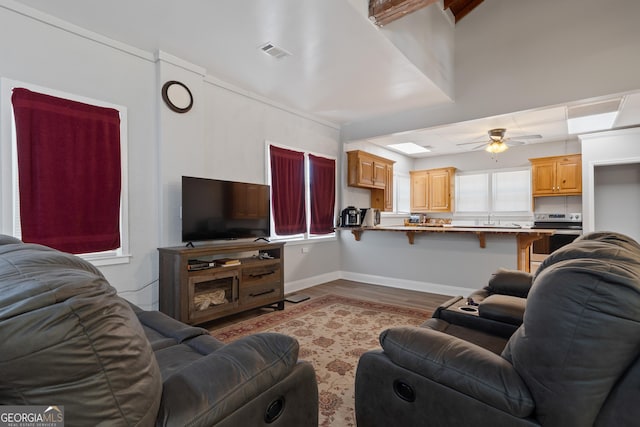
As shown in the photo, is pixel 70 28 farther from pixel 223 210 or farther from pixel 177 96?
pixel 223 210

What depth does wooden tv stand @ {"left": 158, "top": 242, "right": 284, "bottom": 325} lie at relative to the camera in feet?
9.51

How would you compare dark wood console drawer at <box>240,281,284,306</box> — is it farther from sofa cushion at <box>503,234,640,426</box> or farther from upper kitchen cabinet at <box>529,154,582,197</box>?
upper kitchen cabinet at <box>529,154,582,197</box>

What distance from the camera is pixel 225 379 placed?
0.99m

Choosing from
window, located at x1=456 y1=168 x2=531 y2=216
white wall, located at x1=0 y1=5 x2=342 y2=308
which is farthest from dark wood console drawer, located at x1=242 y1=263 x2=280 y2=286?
window, located at x1=456 y1=168 x2=531 y2=216

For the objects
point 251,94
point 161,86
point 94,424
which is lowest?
point 94,424

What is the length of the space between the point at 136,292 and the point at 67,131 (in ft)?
5.22

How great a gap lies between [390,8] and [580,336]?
269 centimetres

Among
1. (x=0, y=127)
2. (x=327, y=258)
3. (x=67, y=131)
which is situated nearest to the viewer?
(x=0, y=127)

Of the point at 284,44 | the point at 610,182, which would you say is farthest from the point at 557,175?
the point at 284,44

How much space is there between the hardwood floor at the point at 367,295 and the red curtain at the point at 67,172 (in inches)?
58.7

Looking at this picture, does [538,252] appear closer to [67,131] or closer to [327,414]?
[327,414]

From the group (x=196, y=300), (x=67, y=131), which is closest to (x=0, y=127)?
(x=67, y=131)

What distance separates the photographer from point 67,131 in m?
2.62

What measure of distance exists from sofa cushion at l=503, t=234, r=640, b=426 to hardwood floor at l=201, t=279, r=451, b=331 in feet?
9.72
